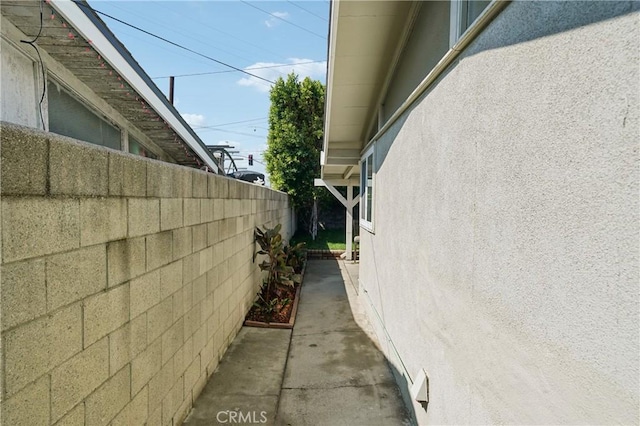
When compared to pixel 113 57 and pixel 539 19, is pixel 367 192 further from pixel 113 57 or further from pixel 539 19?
pixel 539 19

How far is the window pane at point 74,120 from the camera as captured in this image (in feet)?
13.6

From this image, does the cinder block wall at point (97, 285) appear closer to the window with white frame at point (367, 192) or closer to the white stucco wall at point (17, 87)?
the white stucco wall at point (17, 87)

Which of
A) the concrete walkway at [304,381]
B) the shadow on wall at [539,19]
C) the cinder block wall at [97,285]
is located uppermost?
the shadow on wall at [539,19]

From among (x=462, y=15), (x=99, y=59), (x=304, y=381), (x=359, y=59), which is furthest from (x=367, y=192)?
(x=99, y=59)

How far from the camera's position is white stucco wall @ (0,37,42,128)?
319 cm

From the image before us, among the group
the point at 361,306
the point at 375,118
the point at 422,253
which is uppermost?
the point at 375,118

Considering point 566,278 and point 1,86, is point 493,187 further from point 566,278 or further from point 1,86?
point 1,86

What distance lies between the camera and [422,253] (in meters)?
3.04

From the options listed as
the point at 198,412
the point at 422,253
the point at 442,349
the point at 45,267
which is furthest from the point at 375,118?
the point at 45,267

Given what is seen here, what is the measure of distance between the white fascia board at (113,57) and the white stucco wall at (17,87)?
2.11ft

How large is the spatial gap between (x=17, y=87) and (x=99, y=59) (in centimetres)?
95

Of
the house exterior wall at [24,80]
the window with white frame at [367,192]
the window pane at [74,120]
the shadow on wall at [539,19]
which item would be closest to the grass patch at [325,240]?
the window with white frame at [367,192]

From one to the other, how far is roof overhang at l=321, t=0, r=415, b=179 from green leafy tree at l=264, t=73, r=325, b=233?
24.1ft

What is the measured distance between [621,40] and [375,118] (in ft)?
20.1
